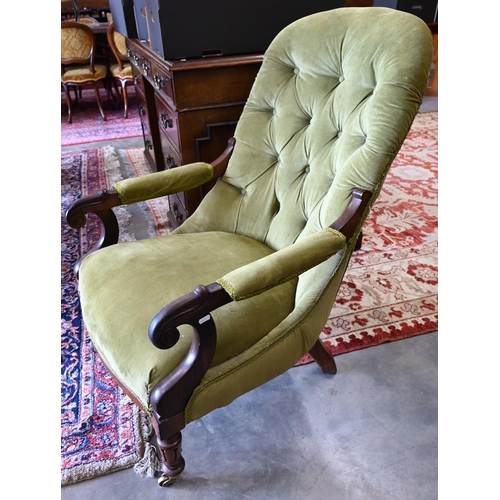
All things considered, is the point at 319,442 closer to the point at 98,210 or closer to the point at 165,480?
the point at 165,480

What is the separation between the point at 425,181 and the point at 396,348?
163cm

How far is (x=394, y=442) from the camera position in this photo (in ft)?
4.00

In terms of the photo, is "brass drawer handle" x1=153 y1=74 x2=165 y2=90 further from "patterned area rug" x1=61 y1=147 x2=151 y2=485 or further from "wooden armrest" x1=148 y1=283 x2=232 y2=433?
"wooden armrest" x1=148 y1=283 x2=232 y2=433

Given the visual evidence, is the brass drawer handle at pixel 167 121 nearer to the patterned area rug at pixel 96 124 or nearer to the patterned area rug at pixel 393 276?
the patterned area rug at pixel 393 276

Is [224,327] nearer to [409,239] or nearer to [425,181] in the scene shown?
[409,239]

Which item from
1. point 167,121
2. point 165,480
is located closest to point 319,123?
point 167,121

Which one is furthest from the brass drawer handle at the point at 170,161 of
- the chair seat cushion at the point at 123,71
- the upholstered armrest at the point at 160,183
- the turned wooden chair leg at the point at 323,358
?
the chair seat cushion at the point at 123,71

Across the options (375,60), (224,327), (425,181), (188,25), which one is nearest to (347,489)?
(224,327)

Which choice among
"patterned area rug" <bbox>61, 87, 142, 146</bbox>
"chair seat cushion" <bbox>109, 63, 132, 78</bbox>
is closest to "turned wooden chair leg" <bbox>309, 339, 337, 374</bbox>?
"patterned area rug" <bbox>61, 87, 142, 146</bbox>

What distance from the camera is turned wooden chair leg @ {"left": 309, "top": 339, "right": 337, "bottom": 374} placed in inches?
54.5

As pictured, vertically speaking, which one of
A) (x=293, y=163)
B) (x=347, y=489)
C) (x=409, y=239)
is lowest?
(x=347, y=489)

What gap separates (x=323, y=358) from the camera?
1403 mm

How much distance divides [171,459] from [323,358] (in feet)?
1.96

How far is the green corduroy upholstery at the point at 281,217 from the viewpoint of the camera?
946 millimetres
